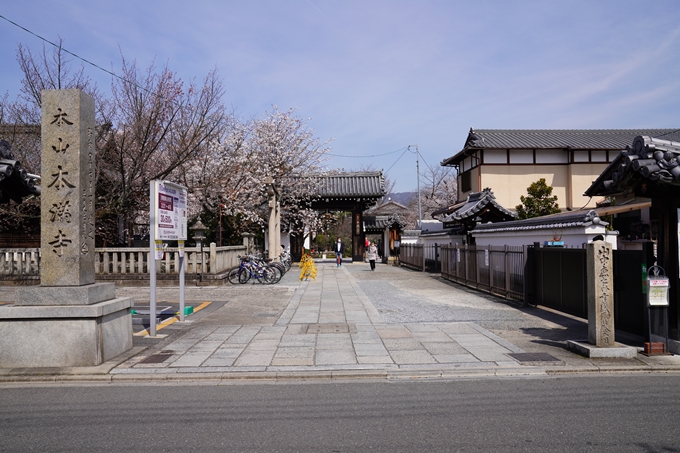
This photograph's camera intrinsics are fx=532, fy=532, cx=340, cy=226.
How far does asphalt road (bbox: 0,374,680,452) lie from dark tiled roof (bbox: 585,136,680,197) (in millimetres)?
2686

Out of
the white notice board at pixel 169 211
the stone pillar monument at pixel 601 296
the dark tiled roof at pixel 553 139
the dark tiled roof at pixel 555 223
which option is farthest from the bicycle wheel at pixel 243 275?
the dark tiled roof at pixel 553 139

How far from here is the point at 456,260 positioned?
19.9 m

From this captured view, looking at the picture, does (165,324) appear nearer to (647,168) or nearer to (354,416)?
(354,416)

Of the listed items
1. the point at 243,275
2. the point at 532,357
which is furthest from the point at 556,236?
the point at 243,275

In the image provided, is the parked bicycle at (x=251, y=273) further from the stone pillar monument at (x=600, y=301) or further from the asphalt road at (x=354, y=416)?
the stone pillar monument at (x=600, y=301)

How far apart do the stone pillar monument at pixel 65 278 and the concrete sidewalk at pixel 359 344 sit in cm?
33

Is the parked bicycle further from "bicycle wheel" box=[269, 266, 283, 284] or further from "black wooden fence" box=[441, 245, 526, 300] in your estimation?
"black wooden fence" box=[441, 245, 526, 300]

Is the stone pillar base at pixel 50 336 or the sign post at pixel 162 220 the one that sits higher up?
the sign post at pixel 162 220

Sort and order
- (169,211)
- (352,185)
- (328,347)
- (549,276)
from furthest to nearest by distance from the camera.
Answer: (352,185)
(549,276)
(169,211)
(328,347)

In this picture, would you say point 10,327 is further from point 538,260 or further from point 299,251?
point 299,251

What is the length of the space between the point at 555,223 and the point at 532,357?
702cm

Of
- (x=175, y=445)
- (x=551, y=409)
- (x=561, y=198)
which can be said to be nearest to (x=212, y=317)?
(x=175, y=445)

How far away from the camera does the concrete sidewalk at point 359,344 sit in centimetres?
716

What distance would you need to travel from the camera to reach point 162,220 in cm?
996
